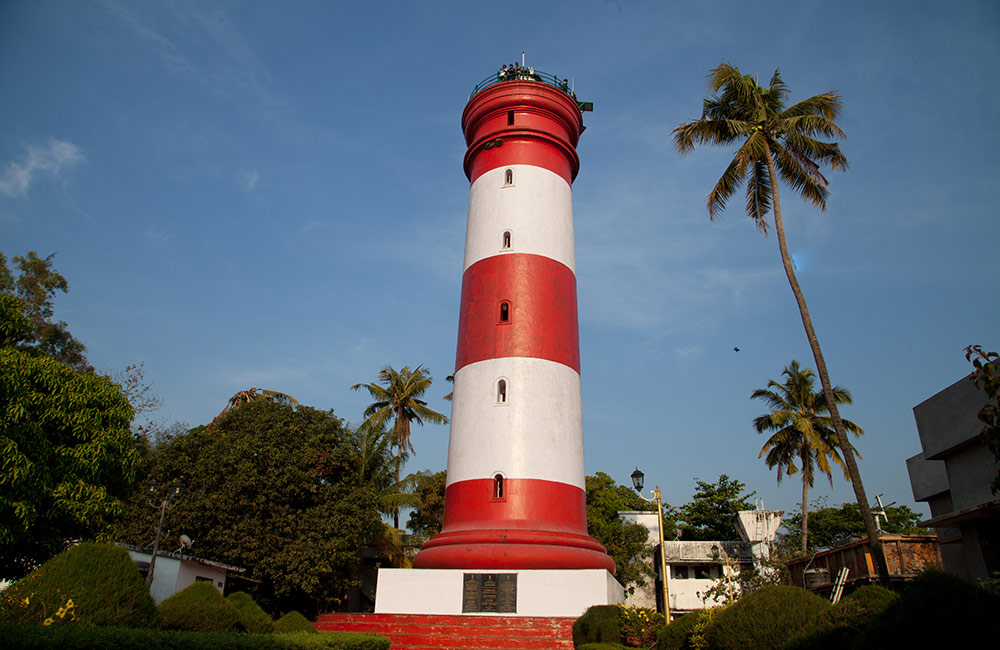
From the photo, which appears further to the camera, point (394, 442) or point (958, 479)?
point (394, 442)

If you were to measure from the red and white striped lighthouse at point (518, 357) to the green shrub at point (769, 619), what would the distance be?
7675 mm

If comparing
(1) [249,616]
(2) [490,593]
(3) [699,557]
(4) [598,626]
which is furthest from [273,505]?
(3) [699,557]

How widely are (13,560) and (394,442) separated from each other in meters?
20.3

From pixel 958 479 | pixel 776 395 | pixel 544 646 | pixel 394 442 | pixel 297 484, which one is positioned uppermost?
pixel 776 395

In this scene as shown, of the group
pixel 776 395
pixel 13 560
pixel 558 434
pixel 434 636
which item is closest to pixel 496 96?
pixel 558 434

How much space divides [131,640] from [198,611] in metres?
4.29

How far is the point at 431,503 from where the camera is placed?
30.5 metres

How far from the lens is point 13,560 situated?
14836 millimetres

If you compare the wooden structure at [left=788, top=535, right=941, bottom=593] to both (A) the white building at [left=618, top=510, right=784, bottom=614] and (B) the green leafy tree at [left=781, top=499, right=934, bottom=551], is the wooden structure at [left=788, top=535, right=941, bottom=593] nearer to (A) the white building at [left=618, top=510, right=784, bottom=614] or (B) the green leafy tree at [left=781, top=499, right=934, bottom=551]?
(A) the white building at [left=618, top=510, right=784, bottom=614]

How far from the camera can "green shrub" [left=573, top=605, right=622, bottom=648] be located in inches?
534

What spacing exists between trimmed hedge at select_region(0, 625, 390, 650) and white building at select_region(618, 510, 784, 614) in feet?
74.7

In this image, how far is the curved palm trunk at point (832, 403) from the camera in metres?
13.5

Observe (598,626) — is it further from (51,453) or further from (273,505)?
(273,505)

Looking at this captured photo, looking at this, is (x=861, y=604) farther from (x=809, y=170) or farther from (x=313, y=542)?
(x=313, y=542)
